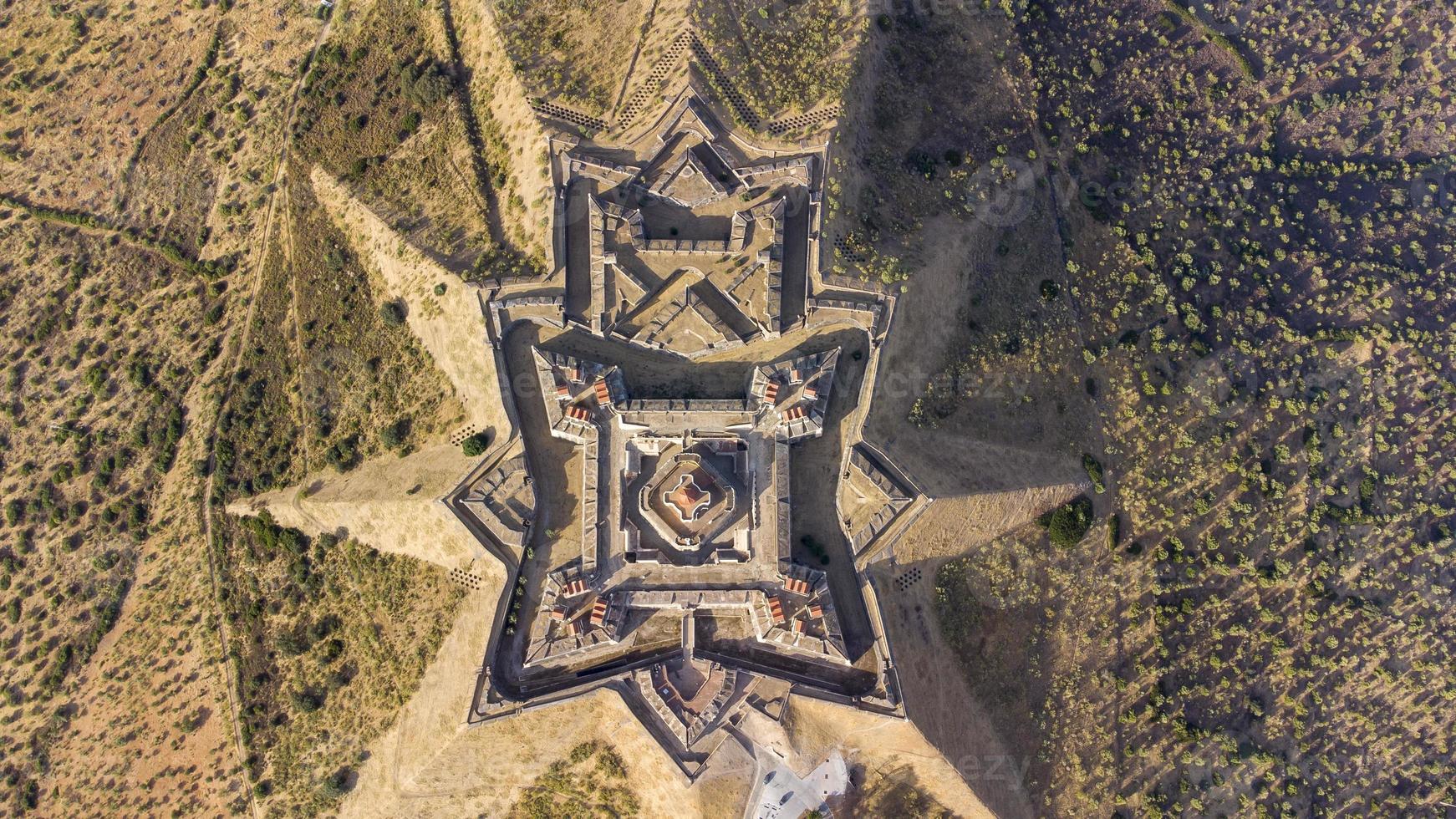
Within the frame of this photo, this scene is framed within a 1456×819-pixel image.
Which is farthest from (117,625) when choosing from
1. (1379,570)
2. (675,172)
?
(1379,570)

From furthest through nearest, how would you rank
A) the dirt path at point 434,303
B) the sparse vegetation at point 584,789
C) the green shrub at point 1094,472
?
the green shrub at point 1094,472 < the dirt path at point 434,303 < the sparse vegetation at point 584,789

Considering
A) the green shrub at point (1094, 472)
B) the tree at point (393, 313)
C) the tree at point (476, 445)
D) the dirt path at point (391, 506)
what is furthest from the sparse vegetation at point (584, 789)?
the green shrub at point (1094, 472)

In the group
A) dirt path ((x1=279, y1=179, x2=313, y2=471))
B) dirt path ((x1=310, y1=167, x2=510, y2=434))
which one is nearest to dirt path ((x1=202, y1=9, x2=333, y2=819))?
dirt path ((x1=279, y1=179, x2=313, y2=471))

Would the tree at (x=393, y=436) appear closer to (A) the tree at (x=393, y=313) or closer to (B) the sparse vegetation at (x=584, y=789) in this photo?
(A) the tree at (x=393, y=313)

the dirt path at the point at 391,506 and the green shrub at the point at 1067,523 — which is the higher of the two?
the dirt path at the point at 391,506

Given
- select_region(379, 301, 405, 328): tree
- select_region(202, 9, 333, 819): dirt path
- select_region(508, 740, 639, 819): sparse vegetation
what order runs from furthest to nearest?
1. select_region(379, 301, 405, 328): tree
2. select_region(202, 9, 333, 819): dirt path
3. select_region(508, 740, 639, 819): sparse vegetation

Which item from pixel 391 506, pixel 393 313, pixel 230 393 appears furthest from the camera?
pixel 230 393

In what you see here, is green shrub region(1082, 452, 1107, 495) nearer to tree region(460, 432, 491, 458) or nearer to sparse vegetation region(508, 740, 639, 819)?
sparse vegetation region(508, 740, 639, 819)

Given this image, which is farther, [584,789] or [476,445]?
[476,445]

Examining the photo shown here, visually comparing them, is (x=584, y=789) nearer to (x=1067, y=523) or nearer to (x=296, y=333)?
(x=1067, y=523)

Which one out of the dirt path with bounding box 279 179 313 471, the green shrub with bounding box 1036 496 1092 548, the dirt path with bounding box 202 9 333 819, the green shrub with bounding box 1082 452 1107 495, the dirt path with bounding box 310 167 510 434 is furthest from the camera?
the dirt path with bounding box 279 179 313 471

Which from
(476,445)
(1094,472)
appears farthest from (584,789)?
(1094,472)
